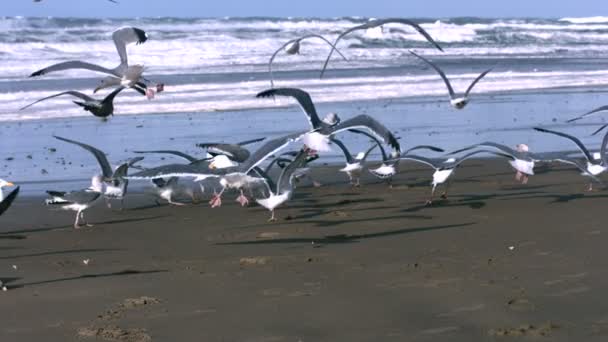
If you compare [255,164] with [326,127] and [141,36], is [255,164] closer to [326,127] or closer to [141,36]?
[326,127]

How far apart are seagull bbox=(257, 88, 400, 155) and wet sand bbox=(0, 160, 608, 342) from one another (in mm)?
651

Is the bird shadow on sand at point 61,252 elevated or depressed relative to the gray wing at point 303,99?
depressed

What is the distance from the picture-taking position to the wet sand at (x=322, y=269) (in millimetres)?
6367

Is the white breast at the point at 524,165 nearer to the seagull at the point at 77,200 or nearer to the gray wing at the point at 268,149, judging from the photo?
the gray wing at the point at 268,149

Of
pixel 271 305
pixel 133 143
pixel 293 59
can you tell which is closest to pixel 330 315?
pixel 271 305

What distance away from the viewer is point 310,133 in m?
10.5

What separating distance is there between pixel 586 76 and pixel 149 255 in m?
21.3

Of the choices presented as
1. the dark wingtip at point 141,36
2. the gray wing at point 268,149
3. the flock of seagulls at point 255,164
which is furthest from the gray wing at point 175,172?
the dark wingtip at point 141,36

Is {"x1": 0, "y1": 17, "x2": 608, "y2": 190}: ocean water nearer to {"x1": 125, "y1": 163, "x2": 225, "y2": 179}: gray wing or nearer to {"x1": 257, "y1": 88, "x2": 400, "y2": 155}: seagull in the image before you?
{"x1": 125, "y1": 163, "x2": 225, "y2": 179}: gray wing

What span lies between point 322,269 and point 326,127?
2.90 meters

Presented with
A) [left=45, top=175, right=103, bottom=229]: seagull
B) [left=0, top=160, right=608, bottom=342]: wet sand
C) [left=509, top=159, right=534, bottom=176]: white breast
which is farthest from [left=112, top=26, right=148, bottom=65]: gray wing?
[left=509, top=159, right=534, bottom=176]: white breast

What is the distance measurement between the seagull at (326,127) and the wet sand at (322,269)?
2.14 ft

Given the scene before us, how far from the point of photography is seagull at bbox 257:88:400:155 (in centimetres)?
1031

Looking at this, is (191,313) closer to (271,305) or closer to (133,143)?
(271,305)
